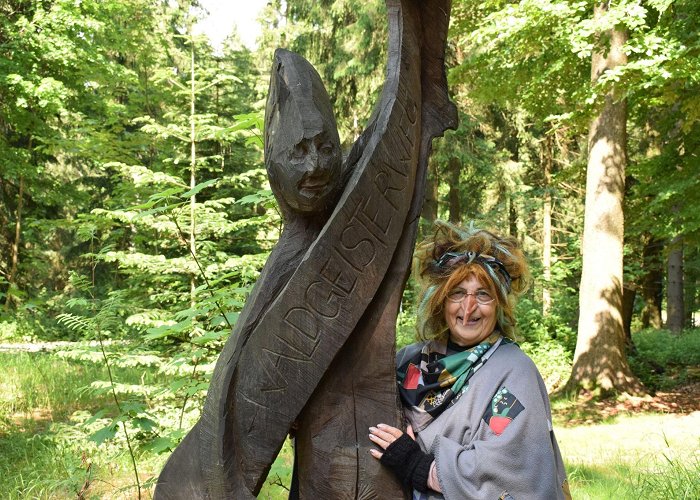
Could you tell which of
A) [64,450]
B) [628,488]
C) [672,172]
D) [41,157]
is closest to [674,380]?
[672,172]

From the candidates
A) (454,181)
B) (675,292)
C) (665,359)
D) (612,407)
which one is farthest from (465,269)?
(675,292)

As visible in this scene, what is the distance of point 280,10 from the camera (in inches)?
628

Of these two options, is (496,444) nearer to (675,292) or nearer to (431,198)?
(431,198)

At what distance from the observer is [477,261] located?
212 cm

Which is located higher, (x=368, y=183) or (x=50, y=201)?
(x=50, y=201)

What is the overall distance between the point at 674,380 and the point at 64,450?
991 cm

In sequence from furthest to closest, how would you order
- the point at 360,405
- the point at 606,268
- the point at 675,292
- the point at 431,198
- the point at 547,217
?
the point at 547,217, the point at 675,292, the point at 431,198, the point at 606,268, the point at 360,405

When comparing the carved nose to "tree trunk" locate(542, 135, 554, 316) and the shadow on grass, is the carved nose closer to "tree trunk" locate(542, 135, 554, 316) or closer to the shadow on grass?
the shadow on grass

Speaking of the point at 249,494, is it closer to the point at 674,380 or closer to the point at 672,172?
the point at 672,172

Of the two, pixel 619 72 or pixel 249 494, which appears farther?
pixel 619 72

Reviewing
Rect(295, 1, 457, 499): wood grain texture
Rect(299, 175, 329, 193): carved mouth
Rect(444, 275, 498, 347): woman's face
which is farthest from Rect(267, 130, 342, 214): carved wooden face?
Rect(444, 275, 498, 347): woman's face

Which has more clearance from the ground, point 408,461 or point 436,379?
point 436,379

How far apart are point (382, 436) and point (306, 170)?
0.89m

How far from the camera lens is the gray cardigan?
177cm
